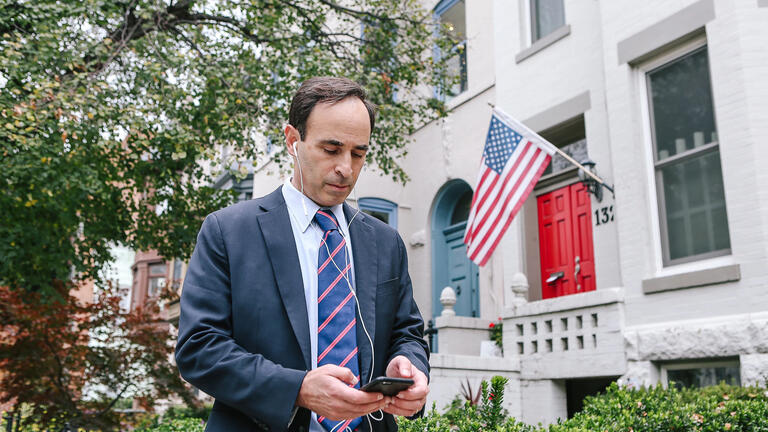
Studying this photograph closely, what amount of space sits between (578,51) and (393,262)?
856 cm

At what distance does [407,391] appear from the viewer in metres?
1.84

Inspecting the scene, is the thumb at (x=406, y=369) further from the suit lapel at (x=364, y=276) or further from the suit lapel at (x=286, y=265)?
the suit lapel at (x=286, y=265)

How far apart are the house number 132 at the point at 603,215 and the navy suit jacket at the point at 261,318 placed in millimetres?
7313

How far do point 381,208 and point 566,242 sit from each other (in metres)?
5.17

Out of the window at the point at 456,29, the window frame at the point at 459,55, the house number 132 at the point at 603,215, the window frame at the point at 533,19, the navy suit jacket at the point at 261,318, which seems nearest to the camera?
the navy suit jacket at the point at 261,318

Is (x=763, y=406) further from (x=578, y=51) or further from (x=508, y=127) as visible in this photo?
(x=578, y=51)

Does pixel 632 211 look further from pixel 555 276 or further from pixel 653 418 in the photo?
pixel 653 418

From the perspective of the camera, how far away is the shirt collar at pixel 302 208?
2213 millimetres

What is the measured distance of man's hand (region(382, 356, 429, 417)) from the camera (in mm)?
1843

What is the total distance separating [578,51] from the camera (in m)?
10.0

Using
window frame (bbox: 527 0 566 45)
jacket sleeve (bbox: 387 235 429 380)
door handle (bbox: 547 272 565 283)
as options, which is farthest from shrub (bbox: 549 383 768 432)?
window frame (bbox: 527 0 566 45)

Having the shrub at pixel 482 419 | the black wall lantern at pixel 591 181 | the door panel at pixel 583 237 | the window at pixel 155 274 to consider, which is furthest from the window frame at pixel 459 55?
the window at pixel 155 274

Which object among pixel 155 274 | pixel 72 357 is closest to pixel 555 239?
pixel 72 357

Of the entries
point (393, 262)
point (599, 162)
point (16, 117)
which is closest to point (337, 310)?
point (393, 262)
